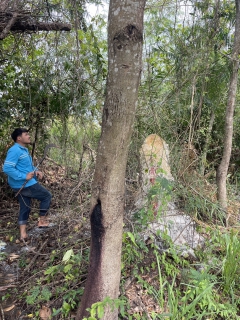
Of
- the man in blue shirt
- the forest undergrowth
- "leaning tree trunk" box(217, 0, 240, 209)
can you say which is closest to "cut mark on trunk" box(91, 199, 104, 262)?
the forest undergrowth

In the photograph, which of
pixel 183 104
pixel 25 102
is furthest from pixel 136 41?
pixel 25 102

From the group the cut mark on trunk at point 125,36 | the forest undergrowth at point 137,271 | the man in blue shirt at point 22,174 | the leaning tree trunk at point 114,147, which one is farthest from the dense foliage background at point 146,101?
the cut mark on trunk at point 125,36

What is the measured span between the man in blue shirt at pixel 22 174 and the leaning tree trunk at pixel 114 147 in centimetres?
181

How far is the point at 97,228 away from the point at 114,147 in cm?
57

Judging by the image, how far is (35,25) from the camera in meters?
3.33

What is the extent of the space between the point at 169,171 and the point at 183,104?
4.22 ft

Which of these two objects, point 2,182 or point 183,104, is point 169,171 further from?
point 2,182

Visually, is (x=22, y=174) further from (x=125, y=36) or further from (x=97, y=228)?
(x=125, y=36)

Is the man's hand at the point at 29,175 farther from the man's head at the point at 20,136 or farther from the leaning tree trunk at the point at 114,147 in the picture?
the leaning tree trunk at the point at 114,147

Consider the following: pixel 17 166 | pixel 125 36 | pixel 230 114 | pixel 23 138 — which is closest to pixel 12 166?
pixel 17 166

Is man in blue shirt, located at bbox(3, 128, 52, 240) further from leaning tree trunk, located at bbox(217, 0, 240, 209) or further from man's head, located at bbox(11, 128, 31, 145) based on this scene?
leaning tree trunk, located at bbox(217, 0, 240, 209)

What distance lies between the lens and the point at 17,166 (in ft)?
10.8

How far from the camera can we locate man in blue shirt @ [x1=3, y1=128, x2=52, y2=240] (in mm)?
3160

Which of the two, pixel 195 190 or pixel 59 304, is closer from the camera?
pixel 59 304
